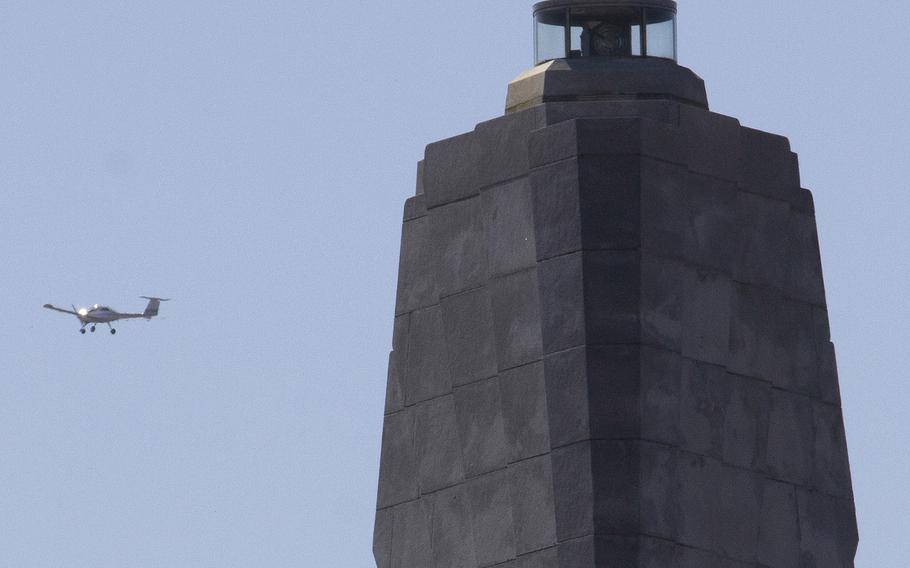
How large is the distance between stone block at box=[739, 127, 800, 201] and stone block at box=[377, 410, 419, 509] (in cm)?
576

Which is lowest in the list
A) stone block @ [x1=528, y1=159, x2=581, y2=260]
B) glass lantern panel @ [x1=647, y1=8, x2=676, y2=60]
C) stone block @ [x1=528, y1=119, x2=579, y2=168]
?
stone block @ [x1=528, y1=159, x2=581, y2=260]

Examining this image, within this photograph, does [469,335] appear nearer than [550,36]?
Yes

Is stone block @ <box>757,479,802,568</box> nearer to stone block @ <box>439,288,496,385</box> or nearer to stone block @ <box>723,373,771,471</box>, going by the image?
stone block @ <box>723,373,771,471</box>

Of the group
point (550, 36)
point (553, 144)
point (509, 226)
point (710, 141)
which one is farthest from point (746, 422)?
point (550, 36)

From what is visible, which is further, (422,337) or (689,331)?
(422,337)

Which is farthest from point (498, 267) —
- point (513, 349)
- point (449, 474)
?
point (449, 474)

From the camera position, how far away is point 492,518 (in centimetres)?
2686

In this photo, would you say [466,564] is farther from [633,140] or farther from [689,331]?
[633,140]

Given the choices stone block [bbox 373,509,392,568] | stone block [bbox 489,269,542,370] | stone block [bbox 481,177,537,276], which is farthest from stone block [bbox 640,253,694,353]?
stone block [bbox 373,509,392,568]

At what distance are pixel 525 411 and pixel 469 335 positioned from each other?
175 cm

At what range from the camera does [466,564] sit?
27.2 meters

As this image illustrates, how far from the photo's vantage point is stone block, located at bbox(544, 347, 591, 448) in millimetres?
25734

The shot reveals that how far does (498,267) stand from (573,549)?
4094 mm

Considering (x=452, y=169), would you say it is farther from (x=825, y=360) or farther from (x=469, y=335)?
(x=825, y=360)
